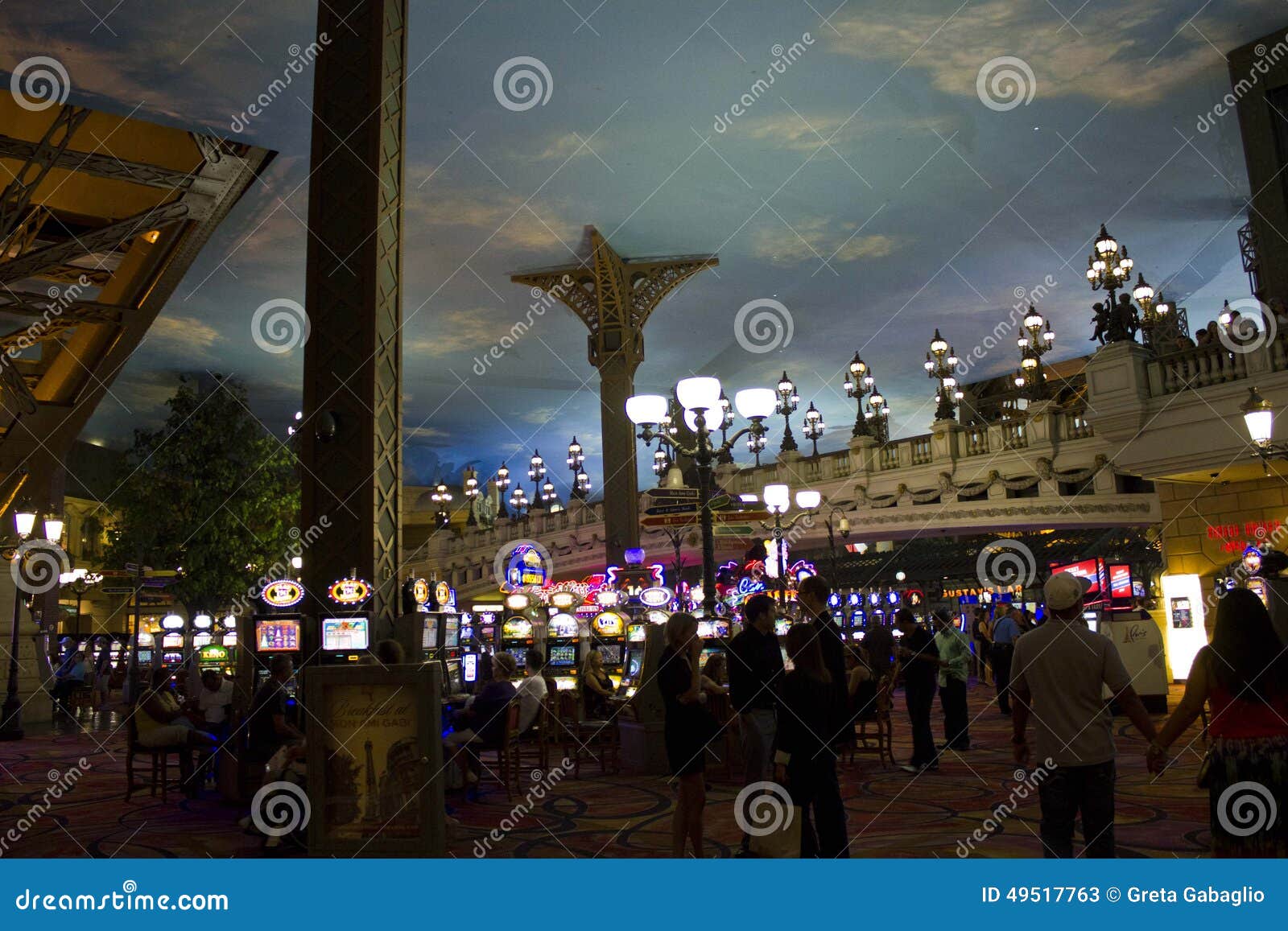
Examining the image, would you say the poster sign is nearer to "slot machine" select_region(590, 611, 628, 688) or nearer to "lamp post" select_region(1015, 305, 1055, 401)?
"slot machine" select_region(590, 611, 628, 688)

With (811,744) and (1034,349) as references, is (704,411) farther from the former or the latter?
(1034,349)

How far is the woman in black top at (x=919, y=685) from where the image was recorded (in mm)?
→ 7559

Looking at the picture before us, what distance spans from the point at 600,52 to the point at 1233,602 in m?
8.83

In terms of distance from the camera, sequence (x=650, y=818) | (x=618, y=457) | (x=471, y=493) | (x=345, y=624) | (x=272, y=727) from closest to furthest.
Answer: (x=650, y=818) < (x=272, y=727) < (x=345, y=624) < (x=618, y=457) < (x=471, y=493)

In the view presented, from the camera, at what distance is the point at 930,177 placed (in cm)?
1354

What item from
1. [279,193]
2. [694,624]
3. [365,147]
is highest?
[279,193]

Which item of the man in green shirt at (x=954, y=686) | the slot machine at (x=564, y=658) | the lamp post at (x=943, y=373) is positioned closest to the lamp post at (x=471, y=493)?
the lamp post at (x=943, y=373)

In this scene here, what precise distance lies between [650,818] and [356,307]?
441 centimetres

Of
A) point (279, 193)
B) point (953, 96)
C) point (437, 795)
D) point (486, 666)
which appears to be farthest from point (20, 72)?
point (953, 96)

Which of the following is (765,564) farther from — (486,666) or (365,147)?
(365,147)

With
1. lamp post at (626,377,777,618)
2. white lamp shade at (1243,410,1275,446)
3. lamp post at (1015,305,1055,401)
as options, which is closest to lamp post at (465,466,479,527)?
lamp post at (1015,305,1055,401)

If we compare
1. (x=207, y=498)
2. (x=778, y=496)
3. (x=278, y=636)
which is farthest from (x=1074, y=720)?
(x=207, y=498)

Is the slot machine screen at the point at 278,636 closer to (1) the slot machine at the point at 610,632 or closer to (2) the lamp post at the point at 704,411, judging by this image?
(2) the lamp post at the point at 704,411

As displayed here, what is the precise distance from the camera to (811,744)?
400 cm
